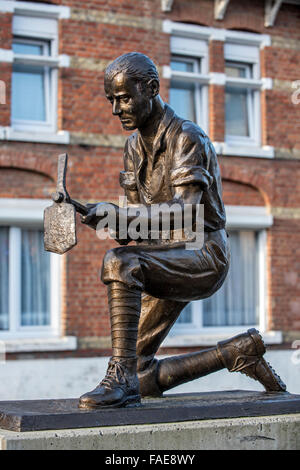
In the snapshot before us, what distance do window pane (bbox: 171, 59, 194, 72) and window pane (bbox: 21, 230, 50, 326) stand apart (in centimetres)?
331

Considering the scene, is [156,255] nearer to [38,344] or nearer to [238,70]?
[38,344]

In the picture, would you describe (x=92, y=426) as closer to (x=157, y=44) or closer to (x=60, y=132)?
(x=60, y=132)

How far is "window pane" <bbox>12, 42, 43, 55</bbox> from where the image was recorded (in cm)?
1181

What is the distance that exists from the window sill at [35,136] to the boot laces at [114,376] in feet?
25.5

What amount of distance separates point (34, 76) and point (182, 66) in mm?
2322

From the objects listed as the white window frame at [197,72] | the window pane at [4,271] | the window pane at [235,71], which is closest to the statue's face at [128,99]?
the window pane at [4,271]

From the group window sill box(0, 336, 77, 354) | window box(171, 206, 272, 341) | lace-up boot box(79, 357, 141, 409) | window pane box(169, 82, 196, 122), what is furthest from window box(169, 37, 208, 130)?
lace-up boot box(79, 357, 141, 409)

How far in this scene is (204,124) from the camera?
12.8 m

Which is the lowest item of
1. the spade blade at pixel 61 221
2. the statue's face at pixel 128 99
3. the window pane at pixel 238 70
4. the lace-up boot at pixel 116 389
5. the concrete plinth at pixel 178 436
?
the concrete plinth at pixel 178 436

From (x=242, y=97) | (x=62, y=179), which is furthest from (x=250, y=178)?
(x=62, y=179)

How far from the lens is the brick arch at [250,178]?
12.6 m

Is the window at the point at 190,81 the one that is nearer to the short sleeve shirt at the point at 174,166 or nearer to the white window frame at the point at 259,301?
the white window frame at the point at 259,301

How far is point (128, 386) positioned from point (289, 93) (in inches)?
396

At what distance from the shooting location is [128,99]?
4230 millimetres
